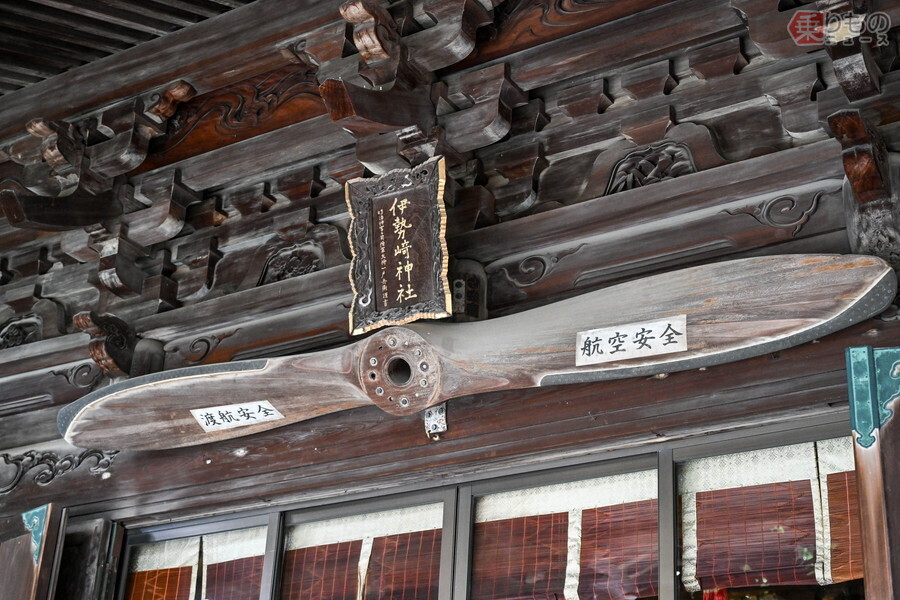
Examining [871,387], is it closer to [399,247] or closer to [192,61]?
[399,247]

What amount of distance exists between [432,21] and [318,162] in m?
0.90

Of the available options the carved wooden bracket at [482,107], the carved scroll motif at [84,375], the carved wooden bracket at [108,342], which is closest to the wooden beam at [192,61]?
the carved wooden bracket at [482,107]

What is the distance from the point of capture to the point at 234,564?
4.42m

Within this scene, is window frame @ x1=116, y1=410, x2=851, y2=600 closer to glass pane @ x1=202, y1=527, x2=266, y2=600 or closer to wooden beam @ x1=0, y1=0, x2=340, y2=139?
glass pane @ x1=202, y1=527, x2=266, y2=600

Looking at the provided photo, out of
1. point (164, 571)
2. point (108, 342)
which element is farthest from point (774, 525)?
point (108, 342)

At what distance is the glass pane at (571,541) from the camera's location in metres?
3.62

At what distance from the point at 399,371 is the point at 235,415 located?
77 centimetres

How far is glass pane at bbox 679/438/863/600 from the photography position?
332 cm

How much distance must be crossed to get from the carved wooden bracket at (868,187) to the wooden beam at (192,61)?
217cm

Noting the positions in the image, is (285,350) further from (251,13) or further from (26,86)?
(26,86)

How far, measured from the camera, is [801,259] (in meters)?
3.33

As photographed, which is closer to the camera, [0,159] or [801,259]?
[801,259]

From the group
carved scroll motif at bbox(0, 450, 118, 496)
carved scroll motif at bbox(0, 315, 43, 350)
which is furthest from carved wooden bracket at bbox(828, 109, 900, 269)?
carved scroll motif at bbox(0, 315, 43, 350)

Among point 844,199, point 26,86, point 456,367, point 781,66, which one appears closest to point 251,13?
point 26,86
